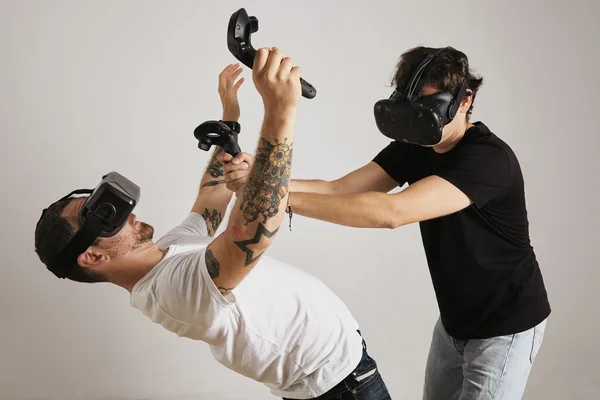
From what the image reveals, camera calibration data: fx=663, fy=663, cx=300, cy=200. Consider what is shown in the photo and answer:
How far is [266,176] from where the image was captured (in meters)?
1.32

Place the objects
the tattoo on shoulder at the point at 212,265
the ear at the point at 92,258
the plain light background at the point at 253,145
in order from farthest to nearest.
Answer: the plain light background at the point at 253,145, the ear at the point at 92,258, the tattoo on shoulder at the point at 212,265

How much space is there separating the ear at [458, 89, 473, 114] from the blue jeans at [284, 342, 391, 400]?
2.71 feet

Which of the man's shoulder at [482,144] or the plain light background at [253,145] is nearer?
the man's shoulder at [482,144]

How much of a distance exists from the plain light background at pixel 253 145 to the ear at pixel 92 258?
147 cm

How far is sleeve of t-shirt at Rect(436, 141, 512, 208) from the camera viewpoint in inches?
74.7

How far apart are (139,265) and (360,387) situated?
26.3 inches

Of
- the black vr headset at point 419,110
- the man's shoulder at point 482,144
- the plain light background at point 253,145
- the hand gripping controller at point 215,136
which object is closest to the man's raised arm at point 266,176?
the hand gripping controller at point 215,136

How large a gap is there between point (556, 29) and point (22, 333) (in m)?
3.22

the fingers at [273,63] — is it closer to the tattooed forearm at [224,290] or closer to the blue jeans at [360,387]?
the tattooed forearm at [224,290]

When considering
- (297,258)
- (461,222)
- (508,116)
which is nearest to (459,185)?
(461,222)

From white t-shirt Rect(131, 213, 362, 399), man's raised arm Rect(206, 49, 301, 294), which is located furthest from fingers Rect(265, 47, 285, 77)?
white t-shirt Rect(131, 213, 362, 399)

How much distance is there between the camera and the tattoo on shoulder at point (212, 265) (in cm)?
141

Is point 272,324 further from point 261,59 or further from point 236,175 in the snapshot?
point 261,59

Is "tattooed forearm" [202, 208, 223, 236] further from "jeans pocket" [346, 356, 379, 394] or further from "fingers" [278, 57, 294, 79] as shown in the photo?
"fingers" [278, 57, 294, 79]
